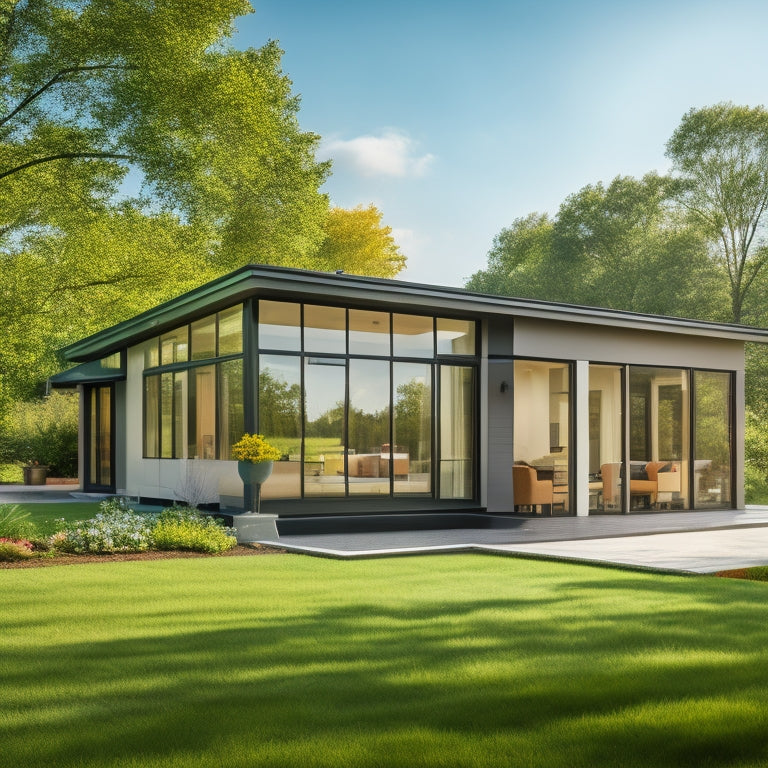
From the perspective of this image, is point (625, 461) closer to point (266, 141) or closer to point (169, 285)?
point (169, 285)

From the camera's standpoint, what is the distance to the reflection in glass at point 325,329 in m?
13.2

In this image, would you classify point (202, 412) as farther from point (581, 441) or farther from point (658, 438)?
point (658, 438)

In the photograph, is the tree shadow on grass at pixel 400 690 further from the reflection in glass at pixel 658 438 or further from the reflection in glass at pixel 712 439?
the reflection in glass at pixel 712 439

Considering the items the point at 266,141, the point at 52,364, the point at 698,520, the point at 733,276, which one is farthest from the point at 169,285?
the point at 733,276

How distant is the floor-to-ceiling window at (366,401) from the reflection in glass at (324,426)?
0.05ft

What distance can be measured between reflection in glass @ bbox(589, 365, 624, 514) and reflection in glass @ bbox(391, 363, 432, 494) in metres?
3.63

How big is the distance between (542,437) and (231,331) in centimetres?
636

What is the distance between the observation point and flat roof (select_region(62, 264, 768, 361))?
12.2 m

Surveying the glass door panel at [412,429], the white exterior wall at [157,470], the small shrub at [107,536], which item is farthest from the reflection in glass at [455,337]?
the small shrub at [107,536]

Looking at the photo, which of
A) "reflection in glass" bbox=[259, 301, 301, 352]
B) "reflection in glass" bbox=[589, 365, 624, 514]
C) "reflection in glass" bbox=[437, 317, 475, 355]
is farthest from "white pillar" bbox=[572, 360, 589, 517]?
"reflection in glass" bbox=[259, 301, 301, 352]

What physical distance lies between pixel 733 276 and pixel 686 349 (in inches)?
630

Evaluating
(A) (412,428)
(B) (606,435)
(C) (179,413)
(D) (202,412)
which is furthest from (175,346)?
(B) (606,435)

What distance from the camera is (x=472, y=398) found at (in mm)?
14852

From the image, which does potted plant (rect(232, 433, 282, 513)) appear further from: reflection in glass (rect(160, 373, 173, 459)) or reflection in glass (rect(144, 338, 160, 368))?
reflection in glass (rect(144, 338, 160, 368))
